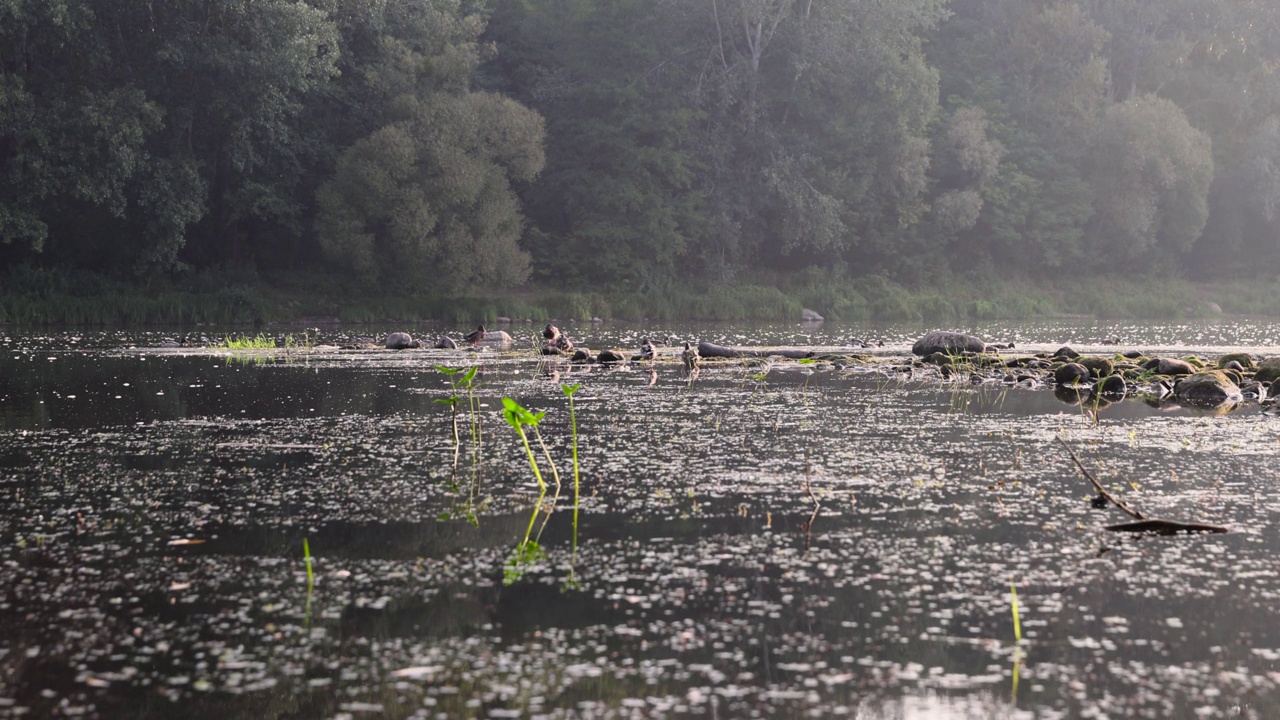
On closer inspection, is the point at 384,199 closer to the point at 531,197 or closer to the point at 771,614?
the point at 531,197

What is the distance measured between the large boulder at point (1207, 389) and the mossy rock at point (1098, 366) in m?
1.52

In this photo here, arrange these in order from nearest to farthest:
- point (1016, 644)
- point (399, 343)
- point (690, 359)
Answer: point (1016, 644) → point (690, 359) → point (399, 343)

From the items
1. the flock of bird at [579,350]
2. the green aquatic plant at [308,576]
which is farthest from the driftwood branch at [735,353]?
the green aquatic plant at [308,576]

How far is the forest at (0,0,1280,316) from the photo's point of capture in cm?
3591

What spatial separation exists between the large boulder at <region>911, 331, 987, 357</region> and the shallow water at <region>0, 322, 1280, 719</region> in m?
8.26

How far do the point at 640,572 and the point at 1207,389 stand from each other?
9.75m

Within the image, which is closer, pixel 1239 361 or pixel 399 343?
pixel 1239 361

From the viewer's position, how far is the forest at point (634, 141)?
35.9 meters

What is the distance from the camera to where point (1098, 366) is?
15.3 m

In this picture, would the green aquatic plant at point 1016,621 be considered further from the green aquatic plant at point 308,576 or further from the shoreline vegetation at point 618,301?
the shoreline vegetation at point 618,301

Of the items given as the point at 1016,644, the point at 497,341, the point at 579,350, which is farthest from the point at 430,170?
the point at 1016,644

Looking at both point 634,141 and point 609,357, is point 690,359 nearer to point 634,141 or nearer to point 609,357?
point 609,357

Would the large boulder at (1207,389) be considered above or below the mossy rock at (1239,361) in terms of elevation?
below

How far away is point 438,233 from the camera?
38969 millimetres
